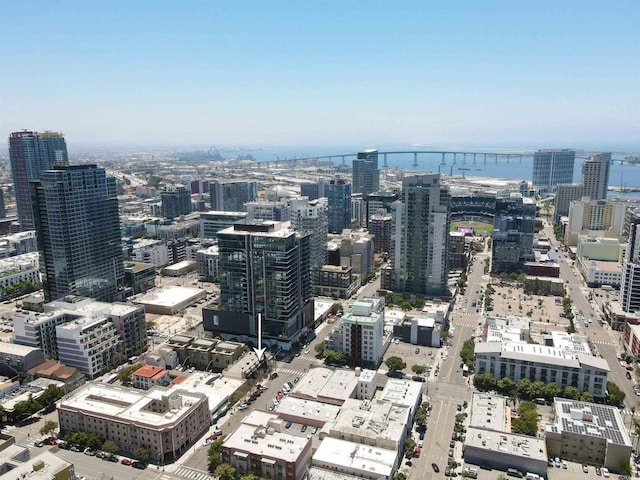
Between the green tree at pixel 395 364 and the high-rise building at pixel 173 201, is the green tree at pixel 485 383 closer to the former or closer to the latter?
the green tree at pixel 395 364

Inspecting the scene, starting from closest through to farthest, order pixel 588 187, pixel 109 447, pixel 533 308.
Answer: pixel 109 447 < pixel 533 308 < pixel 588 187

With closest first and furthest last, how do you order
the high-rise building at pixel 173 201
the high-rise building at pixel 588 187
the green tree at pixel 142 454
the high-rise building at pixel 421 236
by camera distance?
the green tree at pixel 142 454 < the high-rise building at pixel 421 236 < the high-rise building at pixel 173 201 < the high-rise building at pixel 588 187

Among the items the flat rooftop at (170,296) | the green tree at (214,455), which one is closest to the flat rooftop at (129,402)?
the green tree at (214,455)

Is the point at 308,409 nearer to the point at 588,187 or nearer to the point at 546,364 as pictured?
the point at 546,364

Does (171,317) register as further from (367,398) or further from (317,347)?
(367,398)

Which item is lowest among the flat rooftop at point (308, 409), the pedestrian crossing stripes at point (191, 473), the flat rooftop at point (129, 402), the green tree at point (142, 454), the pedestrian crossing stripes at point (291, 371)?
the pedestrian crossing stripes at point (191, 473)

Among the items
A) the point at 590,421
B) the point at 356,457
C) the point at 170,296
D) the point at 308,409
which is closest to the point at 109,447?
the point at 308,409

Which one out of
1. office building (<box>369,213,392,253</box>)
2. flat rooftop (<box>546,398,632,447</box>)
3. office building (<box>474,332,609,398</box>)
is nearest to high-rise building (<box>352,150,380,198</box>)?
office building (<box>369,213,392,253</box>)
